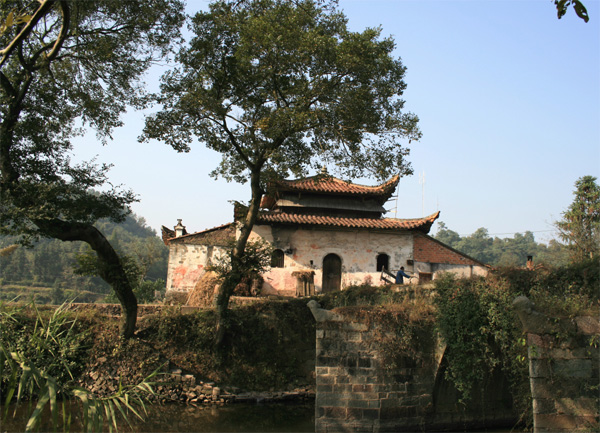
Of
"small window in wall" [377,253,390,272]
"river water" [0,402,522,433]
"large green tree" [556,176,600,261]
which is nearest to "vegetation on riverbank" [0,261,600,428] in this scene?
"river water" [0,402,522,433]

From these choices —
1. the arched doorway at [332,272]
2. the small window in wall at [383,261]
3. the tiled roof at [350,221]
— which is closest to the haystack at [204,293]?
the tiled roof at [350,221]

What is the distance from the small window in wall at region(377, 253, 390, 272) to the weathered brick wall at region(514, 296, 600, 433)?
627 inches

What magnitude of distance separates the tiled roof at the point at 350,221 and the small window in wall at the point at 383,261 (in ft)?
4.62

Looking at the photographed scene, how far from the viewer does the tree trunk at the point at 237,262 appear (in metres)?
16.4

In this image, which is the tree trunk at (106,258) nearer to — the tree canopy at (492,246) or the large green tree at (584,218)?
the large green tree at (584,218)

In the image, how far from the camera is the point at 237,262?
649 inches

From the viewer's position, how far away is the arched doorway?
23.5 m

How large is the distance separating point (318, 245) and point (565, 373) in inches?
630

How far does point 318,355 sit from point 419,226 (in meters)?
13.7

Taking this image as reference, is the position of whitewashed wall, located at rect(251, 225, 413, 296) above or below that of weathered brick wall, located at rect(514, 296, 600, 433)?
above

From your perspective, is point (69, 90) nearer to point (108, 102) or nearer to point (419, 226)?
point (108, 102)

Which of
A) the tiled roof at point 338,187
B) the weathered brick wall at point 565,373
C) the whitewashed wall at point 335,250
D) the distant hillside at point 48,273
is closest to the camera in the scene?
the weathered brick wall at point 565,373

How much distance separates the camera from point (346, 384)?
10.9m

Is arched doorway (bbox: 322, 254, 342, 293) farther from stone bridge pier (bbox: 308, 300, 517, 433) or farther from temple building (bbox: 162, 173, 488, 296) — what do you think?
stone bridge pier (bbox: 308, 300, 517, 433)
